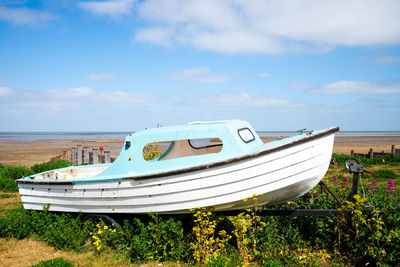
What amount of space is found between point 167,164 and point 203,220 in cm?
113

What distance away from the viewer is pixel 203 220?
5.09 m

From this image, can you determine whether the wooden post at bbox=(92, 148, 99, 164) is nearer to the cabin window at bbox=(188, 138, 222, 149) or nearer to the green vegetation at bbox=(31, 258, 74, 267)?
the cabin window at bbox=(188, 138, 222, 149)

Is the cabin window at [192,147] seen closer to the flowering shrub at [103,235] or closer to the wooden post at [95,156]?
the flowering shrub at [103,235]

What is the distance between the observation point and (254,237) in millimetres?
5285

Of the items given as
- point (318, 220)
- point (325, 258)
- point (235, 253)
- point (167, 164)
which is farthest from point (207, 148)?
point (325, 258)

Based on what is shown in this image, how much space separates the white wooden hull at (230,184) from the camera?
4.71 meters

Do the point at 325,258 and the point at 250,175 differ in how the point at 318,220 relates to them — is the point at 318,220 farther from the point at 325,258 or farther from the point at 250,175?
the point at 250,175

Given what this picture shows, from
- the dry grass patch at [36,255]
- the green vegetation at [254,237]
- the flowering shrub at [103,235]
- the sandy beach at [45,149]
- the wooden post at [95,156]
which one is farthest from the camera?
the sandy beach at [45,149]

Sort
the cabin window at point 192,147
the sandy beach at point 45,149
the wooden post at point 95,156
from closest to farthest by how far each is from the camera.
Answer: the cabin window at point 192,147, the wooden post at point 95,156, the sandy beach at point 45,149

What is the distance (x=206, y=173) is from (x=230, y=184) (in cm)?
41

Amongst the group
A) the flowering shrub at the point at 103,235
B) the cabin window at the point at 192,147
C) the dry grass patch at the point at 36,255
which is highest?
the cabin window at the point at 192,147

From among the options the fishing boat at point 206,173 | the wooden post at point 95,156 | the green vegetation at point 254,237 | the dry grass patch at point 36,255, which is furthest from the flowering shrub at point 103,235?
the wooden post at point 95,156

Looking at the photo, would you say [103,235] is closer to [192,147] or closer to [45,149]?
[192,147]

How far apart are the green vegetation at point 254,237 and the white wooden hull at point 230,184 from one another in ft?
0.71
